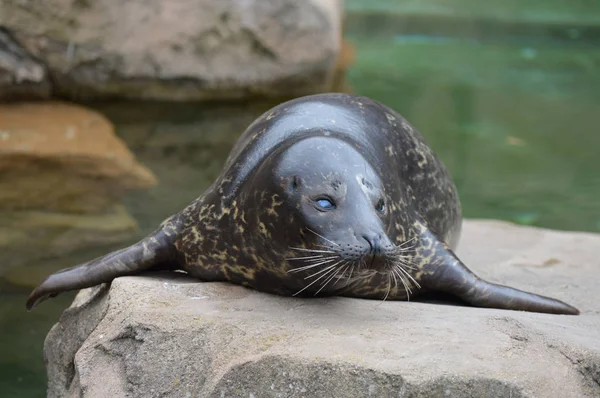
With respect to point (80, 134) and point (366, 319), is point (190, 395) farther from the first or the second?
point (80, 134)

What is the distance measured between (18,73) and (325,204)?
7346mm

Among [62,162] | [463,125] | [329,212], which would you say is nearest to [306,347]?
[329,212]

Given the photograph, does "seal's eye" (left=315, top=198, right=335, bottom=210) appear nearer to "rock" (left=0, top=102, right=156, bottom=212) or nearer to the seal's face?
the seal's face

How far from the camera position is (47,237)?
7184 mm

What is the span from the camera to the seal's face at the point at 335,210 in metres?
3.49

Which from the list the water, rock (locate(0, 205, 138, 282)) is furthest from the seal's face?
rock (locate(0, 205, 138, 282))

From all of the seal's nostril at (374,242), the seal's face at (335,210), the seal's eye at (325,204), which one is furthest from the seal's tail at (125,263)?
the seal's nostril at (374,242)

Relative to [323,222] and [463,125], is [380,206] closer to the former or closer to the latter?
[323,222]

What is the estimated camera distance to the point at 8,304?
6.08 m

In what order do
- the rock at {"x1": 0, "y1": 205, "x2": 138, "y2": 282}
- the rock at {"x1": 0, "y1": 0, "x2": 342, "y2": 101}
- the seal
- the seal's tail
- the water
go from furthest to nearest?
the rock at {"x1": 0, "y1": 0, "x2": 342, "y2": 101} → the water → the rock at {"x1": 0, "y1": 205, "x2": 138, "y2": 282} → the seal's tail → the seal

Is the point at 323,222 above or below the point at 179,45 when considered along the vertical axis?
above

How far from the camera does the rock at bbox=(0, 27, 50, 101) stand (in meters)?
9.93

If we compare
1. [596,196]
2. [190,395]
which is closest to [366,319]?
[190,395]

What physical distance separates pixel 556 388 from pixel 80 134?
7.14 meters
